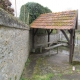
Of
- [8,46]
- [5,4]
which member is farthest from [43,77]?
[5,4]

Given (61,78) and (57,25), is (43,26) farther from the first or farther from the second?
(61,78)

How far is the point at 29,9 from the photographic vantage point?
38.7ft

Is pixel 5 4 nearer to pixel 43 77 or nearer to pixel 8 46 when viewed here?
pixel 8 46

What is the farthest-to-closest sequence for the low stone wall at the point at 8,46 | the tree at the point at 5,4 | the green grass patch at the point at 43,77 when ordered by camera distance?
the tree at the point at 5,4 → the green grass patch at the point at 43,77 → the low stone wall at the point at 8,46

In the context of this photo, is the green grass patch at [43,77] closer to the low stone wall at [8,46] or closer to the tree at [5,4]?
the low stone wall at [8,46]

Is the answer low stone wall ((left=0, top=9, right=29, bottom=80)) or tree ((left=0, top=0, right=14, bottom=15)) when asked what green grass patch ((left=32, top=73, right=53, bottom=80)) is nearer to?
low stone wall ((left=0, top=9, right=29, bottom=80))

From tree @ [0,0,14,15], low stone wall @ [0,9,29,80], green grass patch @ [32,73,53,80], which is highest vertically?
tree @ [0,0,14,15]

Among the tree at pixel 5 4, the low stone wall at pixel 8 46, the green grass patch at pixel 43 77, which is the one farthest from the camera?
the tree at pixel 5 4

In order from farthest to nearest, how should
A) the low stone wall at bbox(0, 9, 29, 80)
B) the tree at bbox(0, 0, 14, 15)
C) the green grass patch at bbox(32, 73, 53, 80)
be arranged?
1. the tree at bbox(0, 0, 14, 15)
2. the green grass patch at bbox(32, 73, 53, 80)
3. the low stone wall at bbox(0, 9, 29, 80)

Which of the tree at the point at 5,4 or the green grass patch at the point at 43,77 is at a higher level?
the tree at the point at 5,4

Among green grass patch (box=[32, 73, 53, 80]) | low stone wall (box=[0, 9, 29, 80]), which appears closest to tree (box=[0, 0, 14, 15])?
low stone wall (box=[0, 9, 29, 80])

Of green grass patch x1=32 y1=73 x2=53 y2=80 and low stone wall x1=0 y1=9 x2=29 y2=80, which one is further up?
low stone wall x1=0 y1=9 x2=29 y2=80

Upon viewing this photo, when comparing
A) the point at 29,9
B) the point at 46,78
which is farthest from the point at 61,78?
the point at 29,9

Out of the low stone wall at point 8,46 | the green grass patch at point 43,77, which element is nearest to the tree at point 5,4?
the low stone wall at point 8,46
